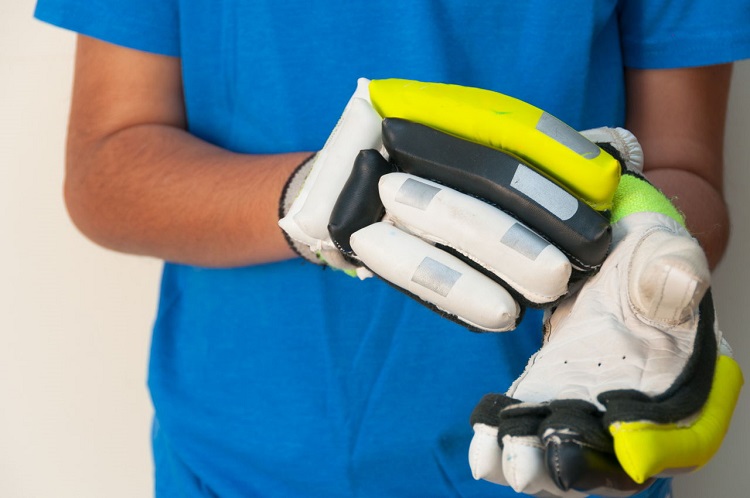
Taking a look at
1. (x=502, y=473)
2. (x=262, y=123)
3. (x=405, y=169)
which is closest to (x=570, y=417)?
(x=502, y=473)

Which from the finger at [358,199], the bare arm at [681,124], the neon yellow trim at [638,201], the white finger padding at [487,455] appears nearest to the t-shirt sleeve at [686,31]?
the bare arm at [681,124]

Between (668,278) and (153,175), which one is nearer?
(668,278)

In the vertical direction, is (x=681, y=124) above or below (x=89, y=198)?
above

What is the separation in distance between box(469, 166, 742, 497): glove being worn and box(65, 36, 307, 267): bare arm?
310 mm

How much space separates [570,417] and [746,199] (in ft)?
2.97

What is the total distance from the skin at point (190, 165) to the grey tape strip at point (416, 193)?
0.20 metres

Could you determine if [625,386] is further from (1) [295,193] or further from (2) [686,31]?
(2) [686,31]

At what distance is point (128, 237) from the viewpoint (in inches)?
34.6

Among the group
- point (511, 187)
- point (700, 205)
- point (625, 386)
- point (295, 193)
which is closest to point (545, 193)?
point (511, 187)

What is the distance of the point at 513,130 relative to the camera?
551 mm

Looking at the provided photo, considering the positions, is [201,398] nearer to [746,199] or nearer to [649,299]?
[649,299]

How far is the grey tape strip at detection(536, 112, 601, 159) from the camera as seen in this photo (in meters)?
0.54

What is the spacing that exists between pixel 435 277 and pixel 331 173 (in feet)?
0.37

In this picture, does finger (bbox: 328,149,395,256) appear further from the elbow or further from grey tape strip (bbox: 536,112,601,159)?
the elbow
